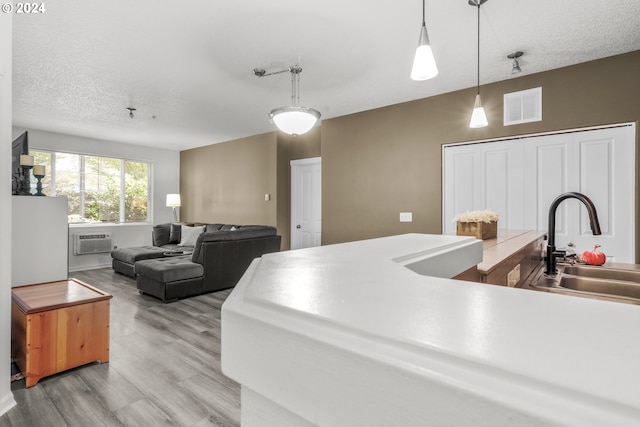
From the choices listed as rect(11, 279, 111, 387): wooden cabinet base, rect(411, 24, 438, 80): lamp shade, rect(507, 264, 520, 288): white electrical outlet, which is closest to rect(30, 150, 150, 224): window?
rect(11, 279, 111, 387): wooden cabinet base

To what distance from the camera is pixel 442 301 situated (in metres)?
0.39

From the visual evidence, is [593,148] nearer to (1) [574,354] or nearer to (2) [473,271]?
(2) [473,271]

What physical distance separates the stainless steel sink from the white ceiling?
171 cm

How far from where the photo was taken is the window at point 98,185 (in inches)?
221

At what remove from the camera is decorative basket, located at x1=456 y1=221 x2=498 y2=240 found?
1889 millimetres

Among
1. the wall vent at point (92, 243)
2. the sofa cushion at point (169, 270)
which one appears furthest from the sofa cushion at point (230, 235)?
the wall vent at point (92, 243)

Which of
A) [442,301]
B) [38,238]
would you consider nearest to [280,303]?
[442,301]

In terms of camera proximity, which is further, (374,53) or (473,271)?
(374,53)

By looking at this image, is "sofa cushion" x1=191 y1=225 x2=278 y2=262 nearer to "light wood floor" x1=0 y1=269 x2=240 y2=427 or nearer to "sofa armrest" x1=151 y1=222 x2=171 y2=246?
"light wood floor" x1=0 y1=269 x2=240 y2=427

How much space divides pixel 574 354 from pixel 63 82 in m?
4.47

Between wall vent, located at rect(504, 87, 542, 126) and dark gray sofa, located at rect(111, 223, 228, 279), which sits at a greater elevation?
wall vent, located at rect(504, 87, 542, 126)

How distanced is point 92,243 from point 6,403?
183 inches

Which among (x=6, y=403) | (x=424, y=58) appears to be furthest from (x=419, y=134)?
(x=6, y=403)

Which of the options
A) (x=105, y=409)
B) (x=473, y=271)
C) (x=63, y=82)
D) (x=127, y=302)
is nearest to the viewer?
(x=473, y=271)
